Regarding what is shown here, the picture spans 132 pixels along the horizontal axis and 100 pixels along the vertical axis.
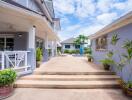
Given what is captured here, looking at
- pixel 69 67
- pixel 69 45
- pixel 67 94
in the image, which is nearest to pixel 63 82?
pixel 67 94

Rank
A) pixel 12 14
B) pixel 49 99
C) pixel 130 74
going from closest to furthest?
pixel 49 99, pixel 130 74, pixel 12 14

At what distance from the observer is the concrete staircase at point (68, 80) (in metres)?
6.82

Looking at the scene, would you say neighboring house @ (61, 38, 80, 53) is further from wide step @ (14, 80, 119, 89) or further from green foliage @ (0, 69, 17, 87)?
green foliage @ (0, 69, 17, 87)

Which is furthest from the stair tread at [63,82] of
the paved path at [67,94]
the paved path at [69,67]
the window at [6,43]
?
the window at [6,43]

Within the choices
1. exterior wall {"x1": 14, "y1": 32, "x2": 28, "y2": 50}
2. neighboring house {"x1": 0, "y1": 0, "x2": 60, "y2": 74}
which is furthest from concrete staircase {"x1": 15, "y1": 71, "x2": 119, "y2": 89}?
exterior wall {"x1": 14, "y1": 32, "x2": 28, "y2": 50}

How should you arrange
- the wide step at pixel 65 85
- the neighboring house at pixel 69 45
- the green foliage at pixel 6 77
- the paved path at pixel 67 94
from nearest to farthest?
1. the green foliage at pixel 6 77
2. the paved path at pixel 67 94
3. the wide step at pixel 65 85
4. the neighboring house at pixel 69 45

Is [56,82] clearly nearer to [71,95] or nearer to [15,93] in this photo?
[71,95]

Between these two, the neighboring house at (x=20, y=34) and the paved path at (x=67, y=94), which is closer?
the paved path at (x=67, y=94)

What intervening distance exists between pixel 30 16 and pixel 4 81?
11.7 feet

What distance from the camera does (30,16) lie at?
7691 mm

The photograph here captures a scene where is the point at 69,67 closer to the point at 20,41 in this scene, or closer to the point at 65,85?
the point at 65,85

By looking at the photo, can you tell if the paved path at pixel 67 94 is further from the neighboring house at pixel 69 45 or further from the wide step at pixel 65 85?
the neighboring house at pixel 69 45

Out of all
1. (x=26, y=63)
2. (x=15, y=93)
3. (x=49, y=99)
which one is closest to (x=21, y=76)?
(x=26, y=63)

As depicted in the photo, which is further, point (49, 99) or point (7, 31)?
point (7, 31)
